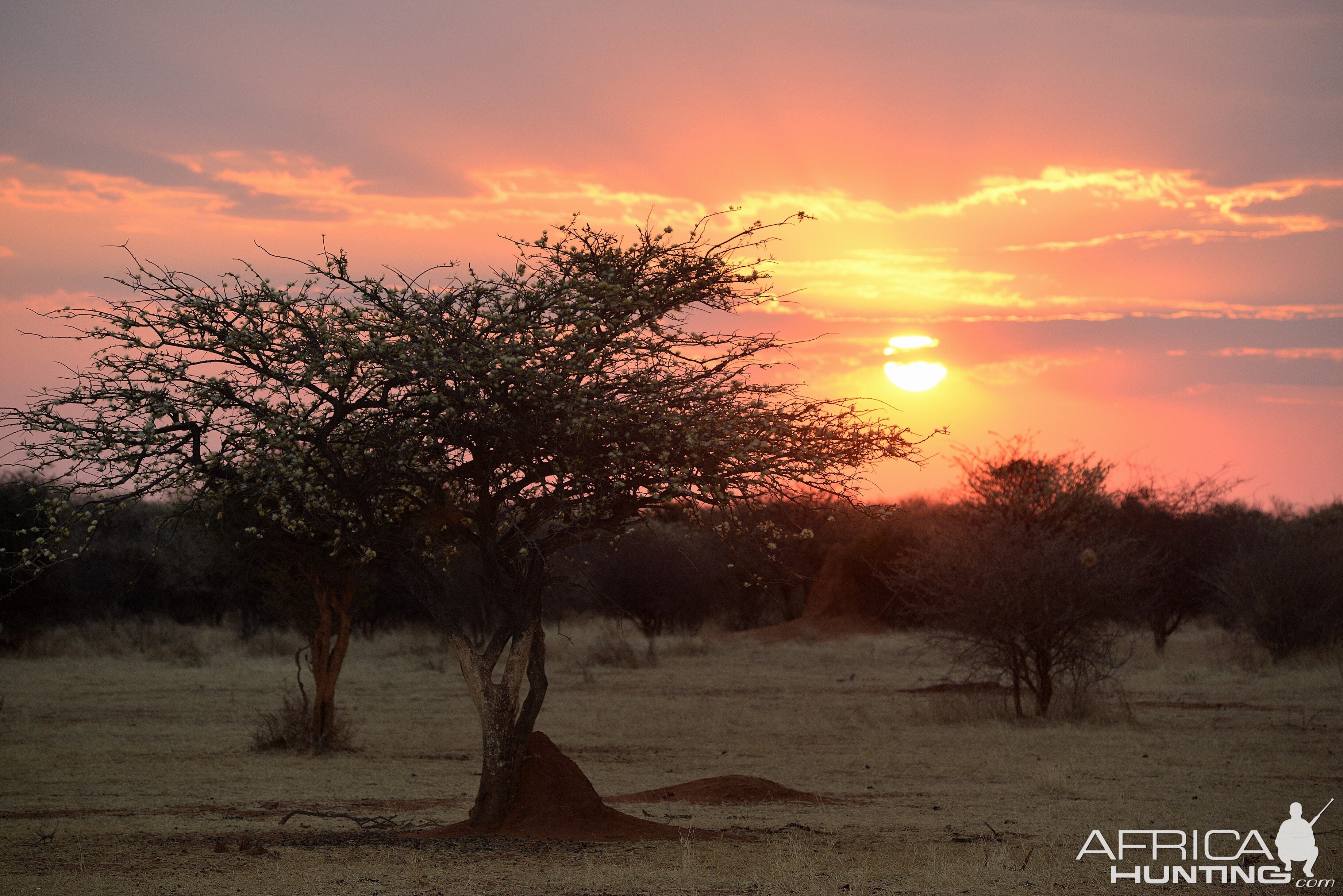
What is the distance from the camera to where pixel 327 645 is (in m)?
17.0

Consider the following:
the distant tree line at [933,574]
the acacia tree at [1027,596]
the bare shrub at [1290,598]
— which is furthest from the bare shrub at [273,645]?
the bare shrub at [1290,598]

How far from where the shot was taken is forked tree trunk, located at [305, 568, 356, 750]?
16766mm

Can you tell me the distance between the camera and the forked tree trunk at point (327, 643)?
55.0ft

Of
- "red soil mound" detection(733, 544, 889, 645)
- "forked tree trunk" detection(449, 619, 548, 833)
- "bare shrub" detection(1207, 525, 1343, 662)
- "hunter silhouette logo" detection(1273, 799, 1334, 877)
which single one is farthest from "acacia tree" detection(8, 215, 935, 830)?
"red soil mound" detection(733, 544, 889, 645)

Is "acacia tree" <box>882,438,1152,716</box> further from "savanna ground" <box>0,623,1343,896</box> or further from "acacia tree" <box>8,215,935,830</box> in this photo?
"acacia tree" <box>8,215,935,830</box>

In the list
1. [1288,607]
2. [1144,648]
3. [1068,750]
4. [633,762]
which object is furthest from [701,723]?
[1144,648]

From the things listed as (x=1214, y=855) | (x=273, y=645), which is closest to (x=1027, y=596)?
(x=1214, y=855)

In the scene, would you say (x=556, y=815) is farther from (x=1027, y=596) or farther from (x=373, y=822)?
(x=1027, y=596)

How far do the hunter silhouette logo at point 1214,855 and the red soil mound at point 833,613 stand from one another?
30527 millimetres

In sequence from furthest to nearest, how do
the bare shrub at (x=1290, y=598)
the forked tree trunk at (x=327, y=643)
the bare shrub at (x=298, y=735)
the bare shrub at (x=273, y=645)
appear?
the bare shrub at (x=273, y=645) < the bare shrub at (x=1290, y=598) < the bare shrub at (x=298, y=735) < the forked tree trunk at (x=327, y=643)

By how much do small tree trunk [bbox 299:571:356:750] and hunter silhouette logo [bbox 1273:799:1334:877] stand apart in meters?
12.0

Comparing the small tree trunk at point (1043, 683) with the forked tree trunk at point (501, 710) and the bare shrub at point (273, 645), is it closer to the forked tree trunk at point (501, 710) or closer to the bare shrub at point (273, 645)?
the forked tree trunk at point (501, 710)

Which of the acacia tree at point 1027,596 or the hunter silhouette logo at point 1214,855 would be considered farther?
the acacia tree at point 1027,596

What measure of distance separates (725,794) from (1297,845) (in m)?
5.78
